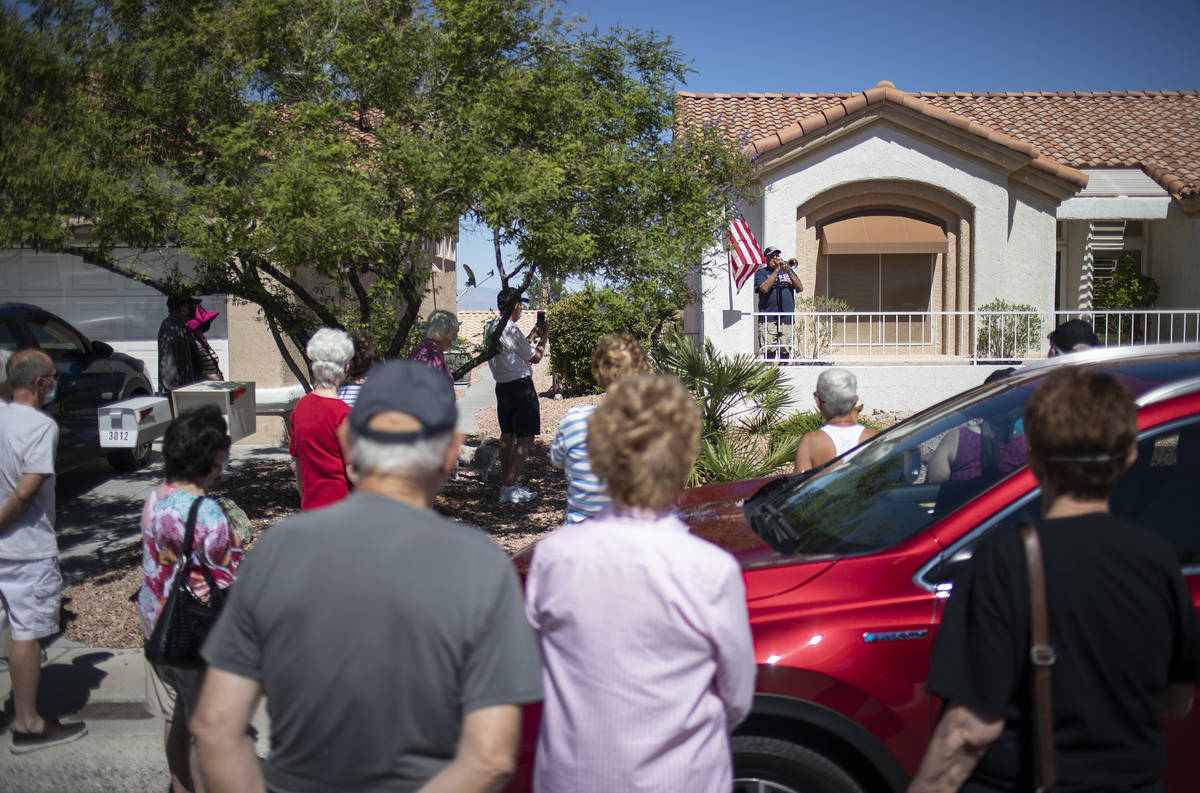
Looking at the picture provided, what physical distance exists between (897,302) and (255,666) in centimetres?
1542

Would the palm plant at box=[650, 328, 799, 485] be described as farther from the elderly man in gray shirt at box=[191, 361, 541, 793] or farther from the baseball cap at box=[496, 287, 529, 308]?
the elderly man in gray shirt at box=[191, 361, 541, 793]

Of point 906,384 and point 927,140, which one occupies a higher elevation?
point 927,140

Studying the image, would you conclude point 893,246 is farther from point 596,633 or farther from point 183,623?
point 596,633

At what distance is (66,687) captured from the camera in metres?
5.15

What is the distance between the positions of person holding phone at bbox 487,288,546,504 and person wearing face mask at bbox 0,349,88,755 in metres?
4.66

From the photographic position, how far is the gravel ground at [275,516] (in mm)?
6047

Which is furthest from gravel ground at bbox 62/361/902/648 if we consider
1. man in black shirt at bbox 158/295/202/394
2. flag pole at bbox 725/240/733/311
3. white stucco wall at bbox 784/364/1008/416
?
flag pole at bbox 725/240/733/311

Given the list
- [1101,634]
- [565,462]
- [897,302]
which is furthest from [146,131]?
[897,302]

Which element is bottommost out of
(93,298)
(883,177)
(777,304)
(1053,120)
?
(777,304)

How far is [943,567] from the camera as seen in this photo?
292cm

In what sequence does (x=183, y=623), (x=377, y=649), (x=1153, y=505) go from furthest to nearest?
(x=183, y=623) < (x=1153, y=505) < (x=377, y=649)

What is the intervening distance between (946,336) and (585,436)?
12.2 m

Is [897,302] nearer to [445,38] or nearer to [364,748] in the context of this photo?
[445,38]

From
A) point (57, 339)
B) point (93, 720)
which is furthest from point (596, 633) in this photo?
point (57, 339)
